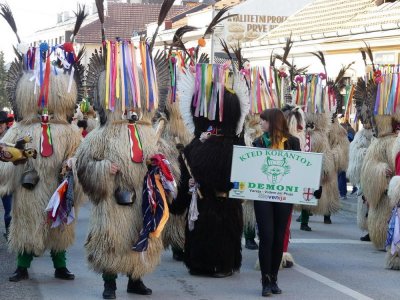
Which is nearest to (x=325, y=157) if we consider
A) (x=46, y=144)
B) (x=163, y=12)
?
(x=163, y=12)

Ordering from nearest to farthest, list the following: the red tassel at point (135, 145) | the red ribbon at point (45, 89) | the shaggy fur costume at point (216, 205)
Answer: the red tassel at point (135, 145) → the red ribbon at point (45, 89) → the shaggy fur costume at point (216, 205)

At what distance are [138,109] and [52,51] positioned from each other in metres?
1.51

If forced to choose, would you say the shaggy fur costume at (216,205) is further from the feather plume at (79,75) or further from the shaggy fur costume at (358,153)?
the shaggy fur costume at (358,153)

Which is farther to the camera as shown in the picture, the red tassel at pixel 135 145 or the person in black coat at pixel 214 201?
the person in black coat at pixel 214 201

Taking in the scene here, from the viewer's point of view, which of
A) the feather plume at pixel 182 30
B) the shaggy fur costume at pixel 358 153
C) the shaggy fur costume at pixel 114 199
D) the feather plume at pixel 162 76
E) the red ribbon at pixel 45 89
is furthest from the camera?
the shaggy fur costume at pixel 358 153

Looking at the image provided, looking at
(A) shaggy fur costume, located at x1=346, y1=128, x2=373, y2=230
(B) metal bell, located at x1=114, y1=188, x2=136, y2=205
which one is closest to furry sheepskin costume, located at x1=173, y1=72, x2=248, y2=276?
(B) metal bell, located at x1=114, y1=188, x2=136, y2=205

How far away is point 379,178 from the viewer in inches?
404

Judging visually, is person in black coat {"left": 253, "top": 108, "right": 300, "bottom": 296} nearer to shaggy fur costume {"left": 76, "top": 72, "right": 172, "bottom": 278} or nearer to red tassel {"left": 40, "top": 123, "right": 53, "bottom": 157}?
shaggy fur costume {"left": 76, "top": 72, "right": 172, "bottom": 278}

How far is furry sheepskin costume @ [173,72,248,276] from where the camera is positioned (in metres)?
8.54

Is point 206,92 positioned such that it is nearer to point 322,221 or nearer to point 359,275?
point 359,275

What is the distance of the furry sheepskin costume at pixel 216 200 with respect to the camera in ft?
28.0

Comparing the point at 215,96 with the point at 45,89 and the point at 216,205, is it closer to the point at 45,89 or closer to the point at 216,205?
the point at 216,205

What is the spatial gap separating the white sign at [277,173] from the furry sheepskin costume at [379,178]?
2.68 metres

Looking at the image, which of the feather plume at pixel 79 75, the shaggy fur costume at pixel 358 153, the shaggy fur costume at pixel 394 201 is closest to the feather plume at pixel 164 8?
the feather plume at pixel 79 75
